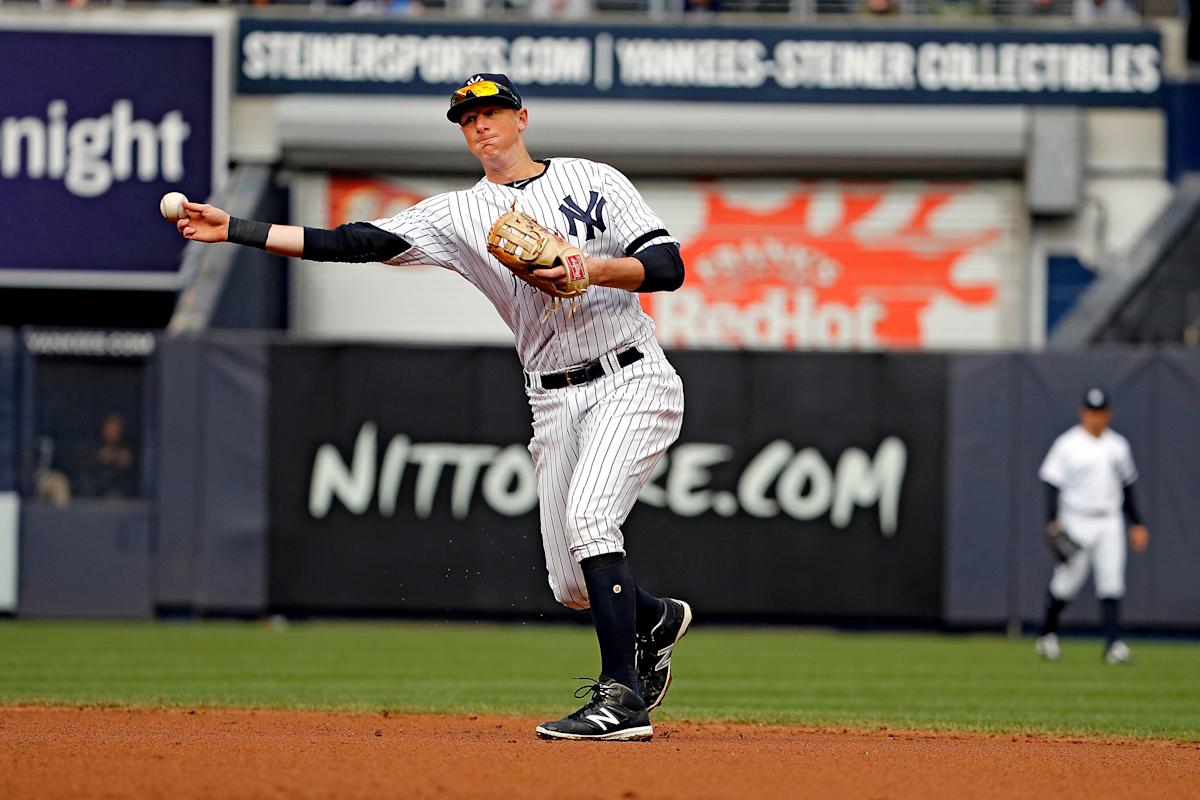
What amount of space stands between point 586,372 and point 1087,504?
24.1 feet

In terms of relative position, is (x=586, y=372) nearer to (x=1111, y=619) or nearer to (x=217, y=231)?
(x=217, y=231)

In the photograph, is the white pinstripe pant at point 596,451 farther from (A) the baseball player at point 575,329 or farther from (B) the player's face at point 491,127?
(B) the player's face at point 491,127

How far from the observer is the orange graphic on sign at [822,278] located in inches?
762

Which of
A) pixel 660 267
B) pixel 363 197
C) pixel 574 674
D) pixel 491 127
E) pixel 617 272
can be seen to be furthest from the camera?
pixel 363 197

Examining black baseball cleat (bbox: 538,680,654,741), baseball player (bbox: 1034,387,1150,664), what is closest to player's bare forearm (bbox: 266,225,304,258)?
black baseball cleat (bbox: 538,680,654,741)

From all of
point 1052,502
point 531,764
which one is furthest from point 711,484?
point 531,764

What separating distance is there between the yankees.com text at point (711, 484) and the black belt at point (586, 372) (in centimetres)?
842

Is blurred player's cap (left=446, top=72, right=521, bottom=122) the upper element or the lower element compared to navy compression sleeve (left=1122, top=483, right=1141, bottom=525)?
upper

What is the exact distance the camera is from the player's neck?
622 centimetres

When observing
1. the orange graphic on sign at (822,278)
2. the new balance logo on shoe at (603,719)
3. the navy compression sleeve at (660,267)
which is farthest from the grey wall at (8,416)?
the navy compression sleeve at (660,267)

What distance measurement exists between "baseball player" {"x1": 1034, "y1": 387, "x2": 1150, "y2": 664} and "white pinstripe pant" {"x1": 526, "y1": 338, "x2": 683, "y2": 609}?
6914mm

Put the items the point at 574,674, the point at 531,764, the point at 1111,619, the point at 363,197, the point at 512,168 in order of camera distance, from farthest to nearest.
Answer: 1. the point at 363,197
2. the point at 1111,619
3. the point at 574,674
4. the point at 512,168
5. the point at 531,764

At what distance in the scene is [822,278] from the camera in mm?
19406

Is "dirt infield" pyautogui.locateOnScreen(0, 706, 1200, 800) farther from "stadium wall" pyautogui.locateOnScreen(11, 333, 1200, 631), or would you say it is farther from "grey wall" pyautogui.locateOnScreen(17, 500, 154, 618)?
"grey wall" pyautogui.locateOnScreen(17, 500, 154, 618)
